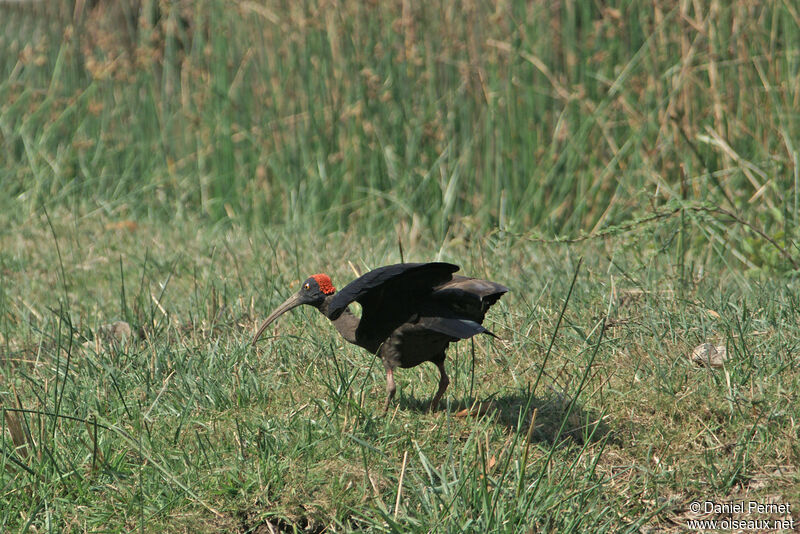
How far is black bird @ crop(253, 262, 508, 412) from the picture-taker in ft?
10.2

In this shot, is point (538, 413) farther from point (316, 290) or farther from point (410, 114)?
point (410, 114)

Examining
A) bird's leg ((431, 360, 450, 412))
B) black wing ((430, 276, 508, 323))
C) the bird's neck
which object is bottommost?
bird's leg ((431, 360, 450, 412))

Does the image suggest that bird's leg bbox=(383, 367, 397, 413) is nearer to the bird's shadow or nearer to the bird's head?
the bird's shadow

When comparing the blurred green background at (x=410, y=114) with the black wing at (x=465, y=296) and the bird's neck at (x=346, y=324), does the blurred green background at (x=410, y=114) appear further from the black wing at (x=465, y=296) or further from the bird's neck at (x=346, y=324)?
the black wing at (x=465, y=296)

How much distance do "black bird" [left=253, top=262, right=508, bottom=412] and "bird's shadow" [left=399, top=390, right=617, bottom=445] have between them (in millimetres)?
129

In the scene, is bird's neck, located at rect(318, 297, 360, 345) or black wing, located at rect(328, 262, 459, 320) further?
bird's neck, located at rect(318, 297, 360, 345)

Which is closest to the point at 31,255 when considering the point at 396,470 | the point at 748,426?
the point at 396,470

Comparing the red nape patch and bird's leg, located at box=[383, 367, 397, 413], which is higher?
the red nape patch

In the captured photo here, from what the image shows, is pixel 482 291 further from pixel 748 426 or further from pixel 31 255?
pixel 31 255

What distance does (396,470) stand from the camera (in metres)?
3.09

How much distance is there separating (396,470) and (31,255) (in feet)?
12.3

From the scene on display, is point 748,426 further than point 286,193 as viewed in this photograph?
No

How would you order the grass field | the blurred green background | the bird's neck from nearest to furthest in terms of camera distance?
the grass field
the bird's neck
the blurred green background

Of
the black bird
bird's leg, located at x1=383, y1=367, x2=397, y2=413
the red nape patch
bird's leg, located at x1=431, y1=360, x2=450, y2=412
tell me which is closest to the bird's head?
the red nape patch
